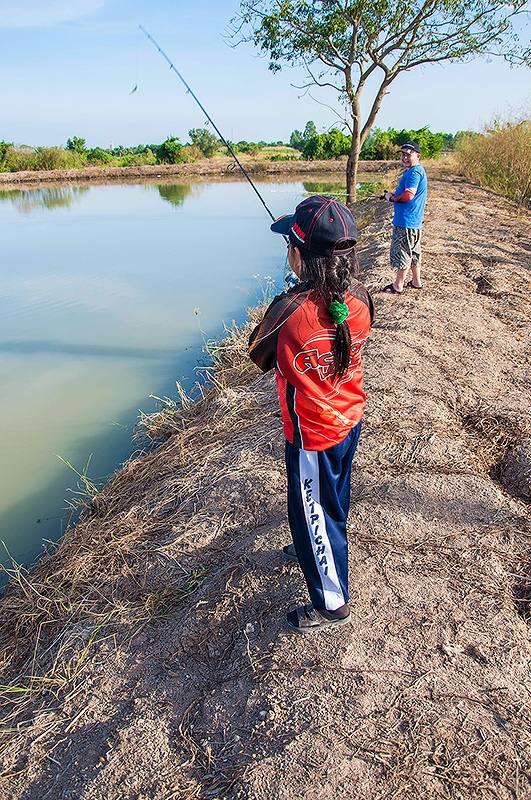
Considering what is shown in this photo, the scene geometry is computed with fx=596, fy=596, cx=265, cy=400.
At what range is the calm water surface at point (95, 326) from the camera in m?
5.16

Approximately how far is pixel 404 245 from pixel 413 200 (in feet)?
1.49

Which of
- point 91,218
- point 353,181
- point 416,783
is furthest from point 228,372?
point 91,218

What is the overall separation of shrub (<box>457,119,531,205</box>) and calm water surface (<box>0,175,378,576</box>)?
244 inches

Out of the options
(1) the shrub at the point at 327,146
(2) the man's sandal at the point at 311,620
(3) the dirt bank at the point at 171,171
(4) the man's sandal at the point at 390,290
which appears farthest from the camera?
(1) the shrub at the point at 327,146

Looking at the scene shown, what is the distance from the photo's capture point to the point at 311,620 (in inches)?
90.0

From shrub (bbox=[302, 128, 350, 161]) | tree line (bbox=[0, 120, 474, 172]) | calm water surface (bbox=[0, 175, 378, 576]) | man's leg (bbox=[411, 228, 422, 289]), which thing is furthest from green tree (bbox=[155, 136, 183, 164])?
man's leg (bbox=[411, 228, 422, 289])

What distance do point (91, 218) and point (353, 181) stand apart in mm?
9974

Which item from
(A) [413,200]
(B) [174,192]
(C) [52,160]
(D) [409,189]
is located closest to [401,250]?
(A) [413,200]

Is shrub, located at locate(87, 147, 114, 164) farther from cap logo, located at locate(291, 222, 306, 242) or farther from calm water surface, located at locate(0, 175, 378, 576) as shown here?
cap logo, located at locate(291, 222, 306, 242)

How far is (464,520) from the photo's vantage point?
9.79ft

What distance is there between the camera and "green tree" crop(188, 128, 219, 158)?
43.6 m

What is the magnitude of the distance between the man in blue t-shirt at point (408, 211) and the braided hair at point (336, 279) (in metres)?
4.28

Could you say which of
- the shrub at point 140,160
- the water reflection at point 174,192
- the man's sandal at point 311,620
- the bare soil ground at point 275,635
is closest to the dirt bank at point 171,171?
the shrub at point 140,160

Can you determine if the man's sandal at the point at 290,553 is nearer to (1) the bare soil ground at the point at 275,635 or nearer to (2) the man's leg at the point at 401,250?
(1) the bare soil ground at the point at 275,635
